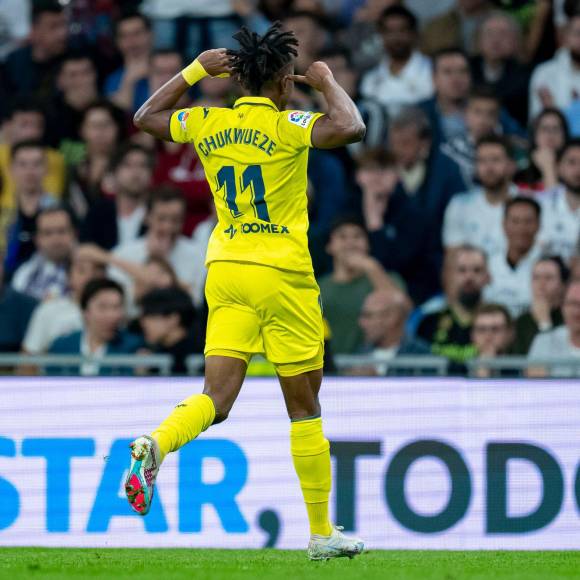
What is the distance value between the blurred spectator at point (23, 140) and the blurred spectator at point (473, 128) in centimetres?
374

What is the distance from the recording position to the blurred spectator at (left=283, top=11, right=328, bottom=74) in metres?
12.9

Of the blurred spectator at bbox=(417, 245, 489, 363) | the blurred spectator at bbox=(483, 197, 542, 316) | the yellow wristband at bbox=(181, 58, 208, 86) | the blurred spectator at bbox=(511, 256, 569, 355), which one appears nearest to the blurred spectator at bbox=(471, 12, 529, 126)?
the blurred spectator at bbox=(483, 197, 542, 316)

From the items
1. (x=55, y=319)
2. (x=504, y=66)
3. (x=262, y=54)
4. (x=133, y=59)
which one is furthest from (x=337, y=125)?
(x=133, y=59)

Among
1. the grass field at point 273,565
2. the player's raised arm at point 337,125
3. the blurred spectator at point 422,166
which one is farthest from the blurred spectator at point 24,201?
the player's raised arm at point 337,125

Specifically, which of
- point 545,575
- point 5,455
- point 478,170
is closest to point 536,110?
point 478,170

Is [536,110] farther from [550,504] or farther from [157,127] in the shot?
[157,127]

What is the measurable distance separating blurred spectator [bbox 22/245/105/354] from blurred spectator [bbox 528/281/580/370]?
3907 millimetres

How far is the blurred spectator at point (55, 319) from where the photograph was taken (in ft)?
38.6

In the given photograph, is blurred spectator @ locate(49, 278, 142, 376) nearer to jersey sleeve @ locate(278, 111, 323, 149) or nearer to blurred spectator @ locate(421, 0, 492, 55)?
blurred spectator @ locate(421, 0, 492, 55)

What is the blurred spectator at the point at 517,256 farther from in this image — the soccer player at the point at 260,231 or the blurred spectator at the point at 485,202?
the soccer player at the point at 260,231

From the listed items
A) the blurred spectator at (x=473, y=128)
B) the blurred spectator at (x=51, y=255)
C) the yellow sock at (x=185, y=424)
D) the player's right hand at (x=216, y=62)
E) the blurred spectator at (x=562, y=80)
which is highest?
the blurred spectator at (x=562, y=80)

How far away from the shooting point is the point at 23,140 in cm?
1298

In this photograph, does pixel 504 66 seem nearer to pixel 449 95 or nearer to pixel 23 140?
pixel 449 95

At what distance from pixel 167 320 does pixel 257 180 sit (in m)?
5.14
